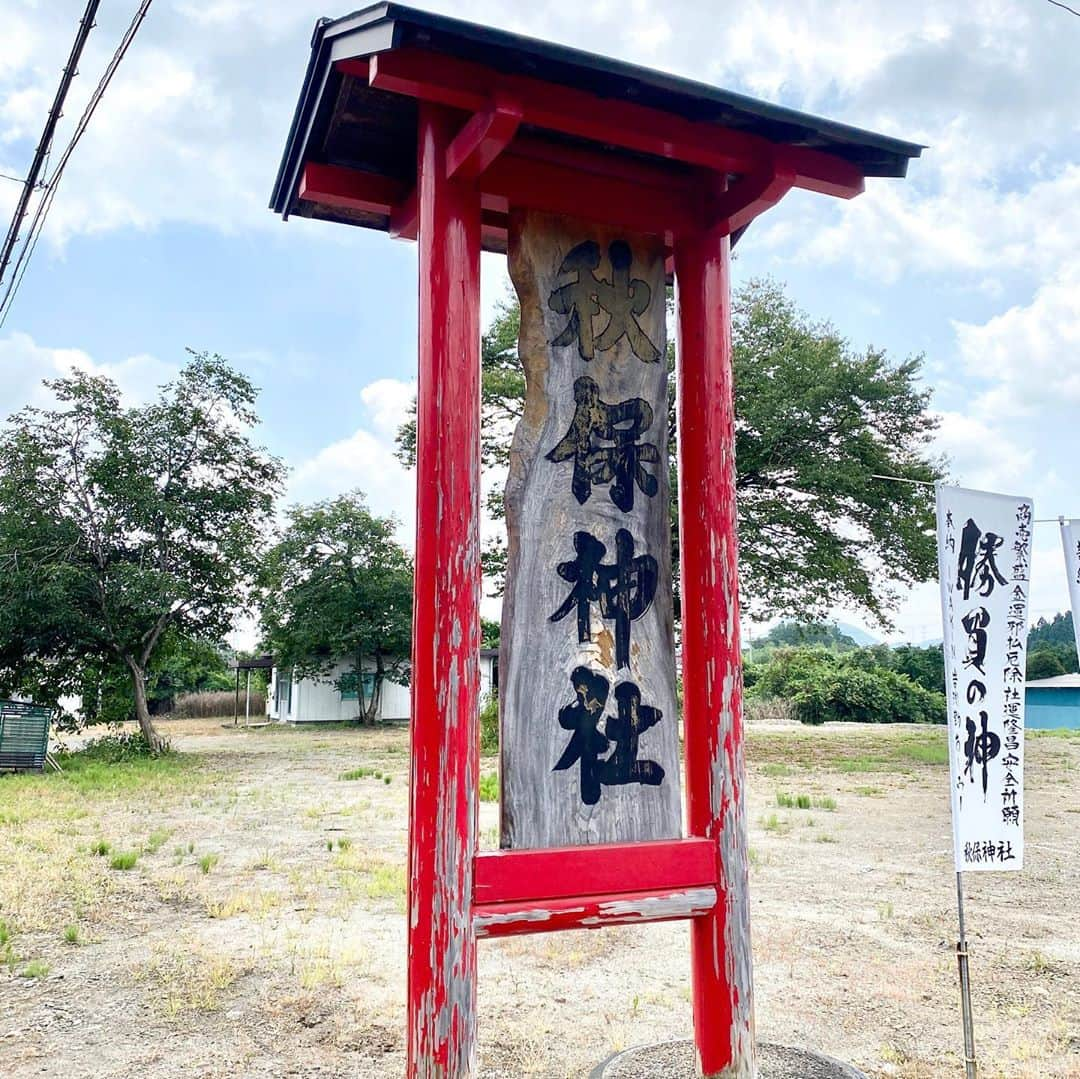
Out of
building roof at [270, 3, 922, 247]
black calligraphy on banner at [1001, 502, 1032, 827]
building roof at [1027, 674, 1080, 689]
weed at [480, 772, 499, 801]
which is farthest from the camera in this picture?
building roof at [1027, 674, 1080, 689]

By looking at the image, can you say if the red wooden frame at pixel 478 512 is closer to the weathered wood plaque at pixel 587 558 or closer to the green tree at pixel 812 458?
the weathered wood plaque at pixel 587 558

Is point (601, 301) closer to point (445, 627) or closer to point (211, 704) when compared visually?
point (445, 627)

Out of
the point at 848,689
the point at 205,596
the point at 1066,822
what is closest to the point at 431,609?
the point at 1066,822

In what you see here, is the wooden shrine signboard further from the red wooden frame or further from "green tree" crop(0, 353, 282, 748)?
"green tree" crop(0, 353, 282, 748)

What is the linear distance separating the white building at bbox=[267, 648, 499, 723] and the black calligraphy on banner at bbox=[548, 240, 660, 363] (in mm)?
24108

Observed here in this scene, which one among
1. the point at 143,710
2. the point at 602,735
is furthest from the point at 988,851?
the point at 143,710

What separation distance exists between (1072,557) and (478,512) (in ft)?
9.69

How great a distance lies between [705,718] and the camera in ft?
9.51

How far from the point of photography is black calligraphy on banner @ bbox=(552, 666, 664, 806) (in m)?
2.70

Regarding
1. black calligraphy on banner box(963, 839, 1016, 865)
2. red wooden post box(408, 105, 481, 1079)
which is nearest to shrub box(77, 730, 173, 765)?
red wooden post box(408, 105, 481, 1079)

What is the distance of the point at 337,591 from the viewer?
81.6ft

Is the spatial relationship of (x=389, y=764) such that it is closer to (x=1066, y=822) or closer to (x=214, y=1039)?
(x=1066, y=822)

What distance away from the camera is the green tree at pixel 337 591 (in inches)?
972

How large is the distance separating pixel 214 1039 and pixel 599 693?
2214mm
